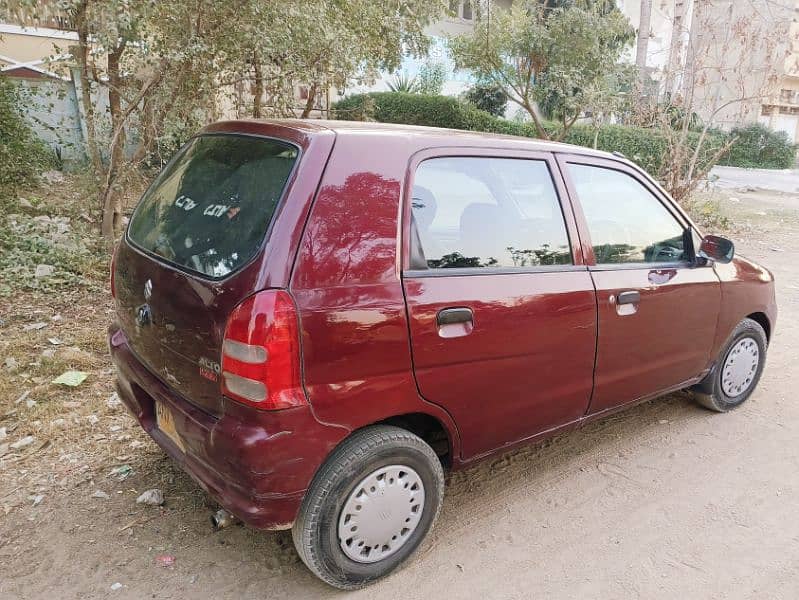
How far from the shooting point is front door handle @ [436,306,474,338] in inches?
92.4

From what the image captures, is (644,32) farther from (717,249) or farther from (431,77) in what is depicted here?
(717,249)

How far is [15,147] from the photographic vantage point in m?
7.65

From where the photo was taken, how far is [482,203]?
266cm

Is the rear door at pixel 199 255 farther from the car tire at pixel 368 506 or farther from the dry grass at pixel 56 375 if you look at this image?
the dry grass at pixel 56 375

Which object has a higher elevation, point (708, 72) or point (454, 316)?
point (708, 72)

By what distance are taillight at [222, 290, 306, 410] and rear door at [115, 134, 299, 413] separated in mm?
59

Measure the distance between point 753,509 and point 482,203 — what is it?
2.06 m

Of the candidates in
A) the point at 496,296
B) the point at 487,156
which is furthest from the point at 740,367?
the point at 487,156

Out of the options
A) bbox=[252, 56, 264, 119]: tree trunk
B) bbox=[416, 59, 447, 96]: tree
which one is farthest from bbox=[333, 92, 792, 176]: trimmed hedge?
bbox=[252, 56, 264, 119]: tree trunk

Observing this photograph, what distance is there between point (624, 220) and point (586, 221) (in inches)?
13.7

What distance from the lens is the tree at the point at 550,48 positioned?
1005cm

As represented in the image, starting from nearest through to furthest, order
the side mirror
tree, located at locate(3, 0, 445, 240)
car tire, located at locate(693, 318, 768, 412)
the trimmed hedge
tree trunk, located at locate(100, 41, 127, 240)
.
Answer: the side mirror
car tire, located at locate(693, 318, 768, 412)
tree, located at locate(3, 0, 445, 240)
tree trunk, located at locate(100, 41, 127, 240)
the trimmed hedge

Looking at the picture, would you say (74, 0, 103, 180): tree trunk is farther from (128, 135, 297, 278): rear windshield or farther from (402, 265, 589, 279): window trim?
(402, 265, 589, 279): window trim

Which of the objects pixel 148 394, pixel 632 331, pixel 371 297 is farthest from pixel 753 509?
pixel 148 394
